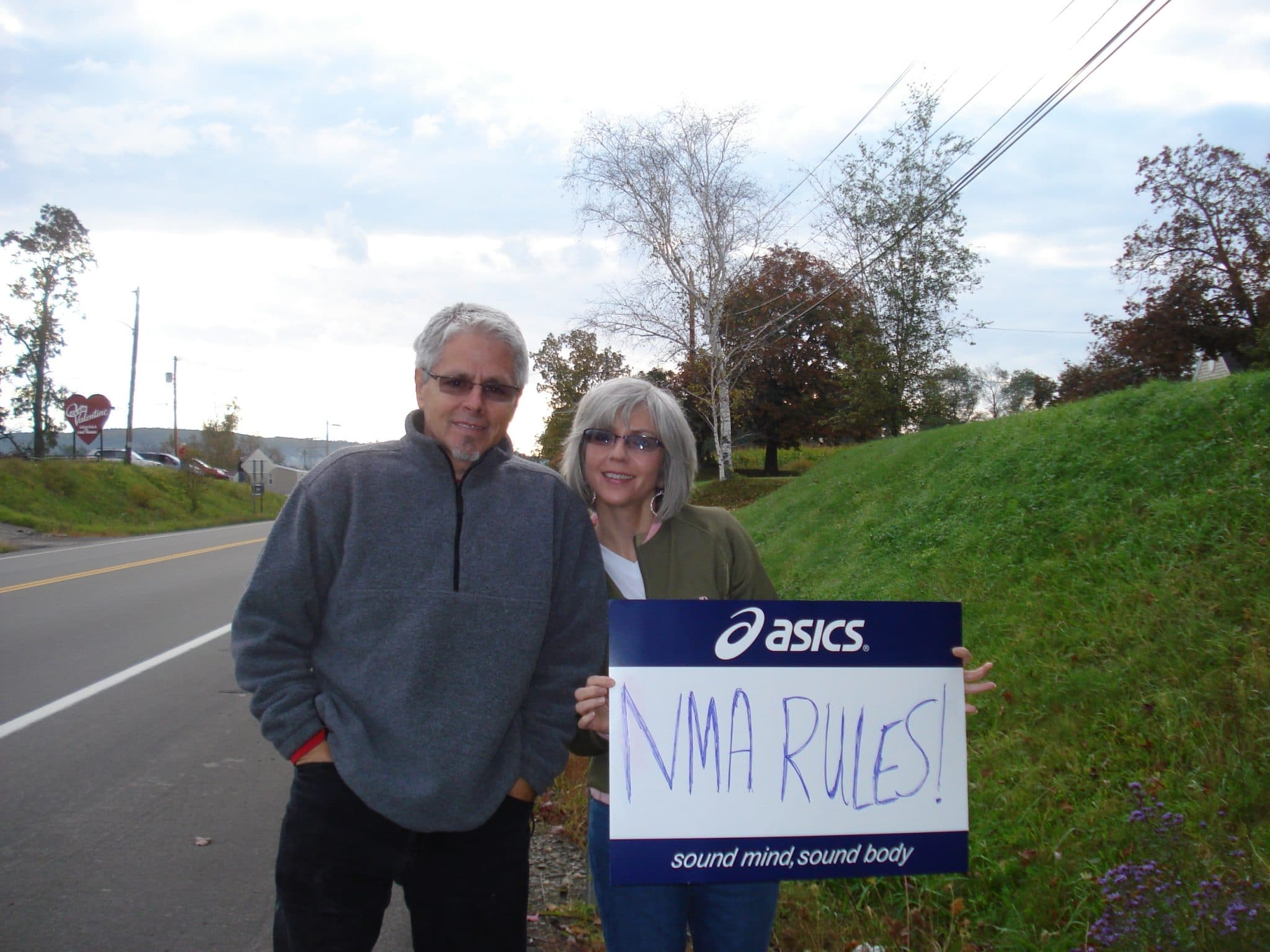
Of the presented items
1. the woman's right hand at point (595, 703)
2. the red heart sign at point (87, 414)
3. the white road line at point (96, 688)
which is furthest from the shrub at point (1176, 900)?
the red heart sign at point (87, 414)

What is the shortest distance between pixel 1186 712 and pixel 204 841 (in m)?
4.73

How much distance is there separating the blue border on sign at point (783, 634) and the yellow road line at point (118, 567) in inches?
565

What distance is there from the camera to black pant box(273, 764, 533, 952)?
2.36 m

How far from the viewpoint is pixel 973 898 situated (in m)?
3.88

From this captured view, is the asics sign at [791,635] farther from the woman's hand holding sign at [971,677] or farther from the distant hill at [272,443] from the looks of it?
the distant hill at [272,443]

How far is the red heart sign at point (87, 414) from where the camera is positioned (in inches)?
1468

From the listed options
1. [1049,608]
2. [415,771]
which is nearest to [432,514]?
[415,771]

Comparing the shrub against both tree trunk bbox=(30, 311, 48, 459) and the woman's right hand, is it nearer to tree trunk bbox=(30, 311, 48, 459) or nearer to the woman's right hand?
the woman's right hand

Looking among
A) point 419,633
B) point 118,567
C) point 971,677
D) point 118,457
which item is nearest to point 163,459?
point 118,457

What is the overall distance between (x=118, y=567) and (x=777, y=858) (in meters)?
18.3

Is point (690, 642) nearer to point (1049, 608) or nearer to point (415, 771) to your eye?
point (415, 771)

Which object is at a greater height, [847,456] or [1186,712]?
[847,456]

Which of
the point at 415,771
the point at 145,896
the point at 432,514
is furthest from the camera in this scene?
the point at 145,896

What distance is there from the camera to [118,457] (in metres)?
51.6
